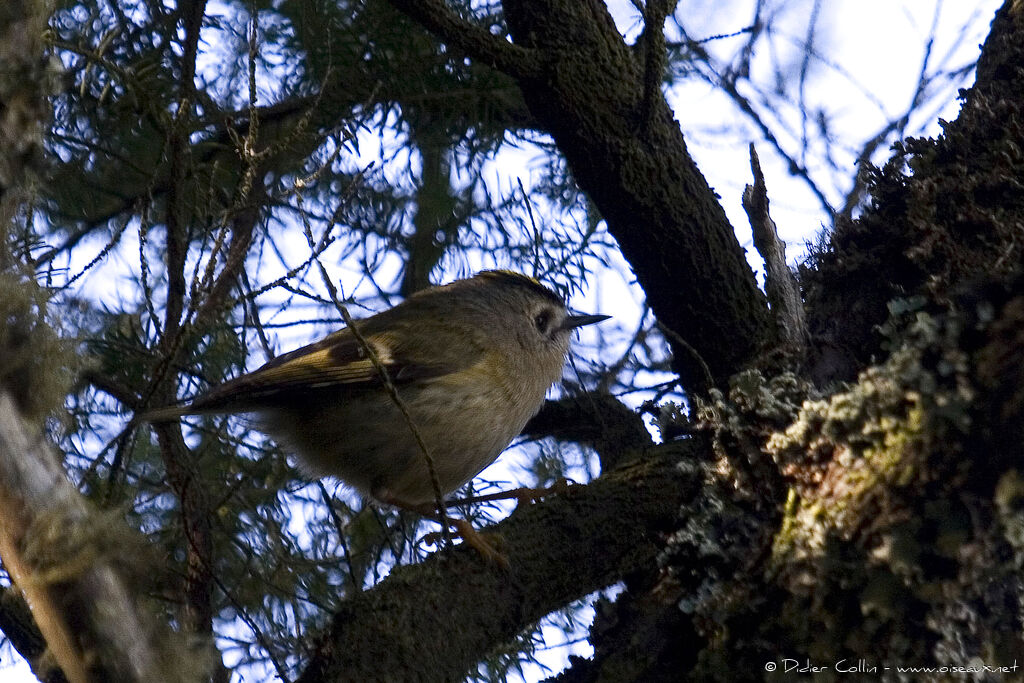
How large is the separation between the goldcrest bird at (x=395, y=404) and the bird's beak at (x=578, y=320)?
15.2 inches

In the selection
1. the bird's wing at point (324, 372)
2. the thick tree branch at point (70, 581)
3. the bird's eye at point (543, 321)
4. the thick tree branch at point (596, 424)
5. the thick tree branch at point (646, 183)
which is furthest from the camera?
the bird's eye at point (543, 321)

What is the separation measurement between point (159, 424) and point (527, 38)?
5.32ft

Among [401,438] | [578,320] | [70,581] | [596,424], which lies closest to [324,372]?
[401,438]

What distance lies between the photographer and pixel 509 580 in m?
2.33

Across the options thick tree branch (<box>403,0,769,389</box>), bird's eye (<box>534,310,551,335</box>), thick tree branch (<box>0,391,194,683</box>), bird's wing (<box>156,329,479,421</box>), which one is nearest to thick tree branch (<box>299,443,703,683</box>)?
thick tree branch (<box>403,0,769,389</box>)

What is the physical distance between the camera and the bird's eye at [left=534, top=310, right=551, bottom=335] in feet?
12.9

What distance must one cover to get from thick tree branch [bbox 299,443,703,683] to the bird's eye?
1347mm

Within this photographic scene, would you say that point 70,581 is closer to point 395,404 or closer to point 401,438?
point 395,404

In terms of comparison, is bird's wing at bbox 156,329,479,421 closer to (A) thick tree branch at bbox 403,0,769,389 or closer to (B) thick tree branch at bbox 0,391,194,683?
(A) thick tree branch at bbox 403,0,769,389

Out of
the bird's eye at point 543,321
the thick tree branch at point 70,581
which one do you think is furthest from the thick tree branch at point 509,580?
the bird's eye at point 543,321

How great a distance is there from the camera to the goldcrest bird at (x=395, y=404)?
319cm

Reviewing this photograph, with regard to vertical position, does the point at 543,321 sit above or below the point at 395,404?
above

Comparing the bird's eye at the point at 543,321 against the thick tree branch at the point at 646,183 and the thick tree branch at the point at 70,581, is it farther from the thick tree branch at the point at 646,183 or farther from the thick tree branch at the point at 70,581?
the thick tree branch at the point at 70,581

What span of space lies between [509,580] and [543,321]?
1765 millimetres
